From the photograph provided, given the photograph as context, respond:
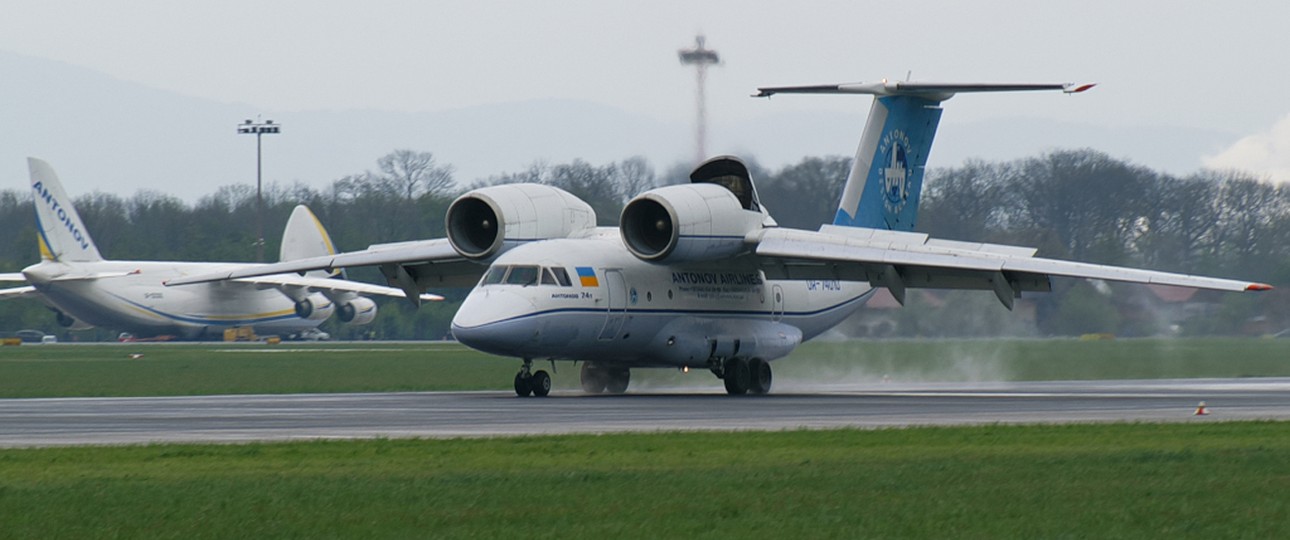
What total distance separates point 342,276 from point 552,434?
251 ft

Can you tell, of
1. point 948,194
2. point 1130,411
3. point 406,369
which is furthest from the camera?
point 948,194

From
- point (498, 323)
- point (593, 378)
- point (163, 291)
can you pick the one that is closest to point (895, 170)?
point (593, 378)

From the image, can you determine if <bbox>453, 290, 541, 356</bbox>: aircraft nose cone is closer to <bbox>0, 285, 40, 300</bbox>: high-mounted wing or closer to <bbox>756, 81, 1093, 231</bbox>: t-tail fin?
<bbox>756, 81, 1093, 231</bbox>: t-tail fin

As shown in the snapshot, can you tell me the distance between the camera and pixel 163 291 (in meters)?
79.9

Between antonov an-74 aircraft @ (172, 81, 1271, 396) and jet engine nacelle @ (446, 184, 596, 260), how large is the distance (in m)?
0.03

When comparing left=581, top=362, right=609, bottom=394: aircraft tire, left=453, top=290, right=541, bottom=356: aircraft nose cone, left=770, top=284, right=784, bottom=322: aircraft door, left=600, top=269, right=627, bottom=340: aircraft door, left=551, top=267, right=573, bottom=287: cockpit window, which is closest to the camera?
left=453, top=290, right=541, bottom=356: aircraft nose cone

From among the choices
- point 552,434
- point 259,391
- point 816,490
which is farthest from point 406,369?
point 816,490

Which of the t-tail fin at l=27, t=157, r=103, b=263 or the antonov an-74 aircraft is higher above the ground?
the t-tail fin at l=27, t=157, r=103, b=263

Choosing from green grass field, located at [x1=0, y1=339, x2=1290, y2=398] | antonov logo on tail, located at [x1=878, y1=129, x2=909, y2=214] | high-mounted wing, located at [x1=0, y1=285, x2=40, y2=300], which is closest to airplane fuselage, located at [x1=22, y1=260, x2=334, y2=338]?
high-mounted wing, located at [x1=0, y1=285, x2=40, y2=300]

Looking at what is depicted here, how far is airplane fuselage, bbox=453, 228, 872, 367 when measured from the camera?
26.8 meters

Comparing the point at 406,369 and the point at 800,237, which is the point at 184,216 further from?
the point at 800,237

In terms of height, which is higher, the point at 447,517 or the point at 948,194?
the point at 948,194

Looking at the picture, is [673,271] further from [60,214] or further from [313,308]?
[313,308]

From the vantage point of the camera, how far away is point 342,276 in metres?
92.1
